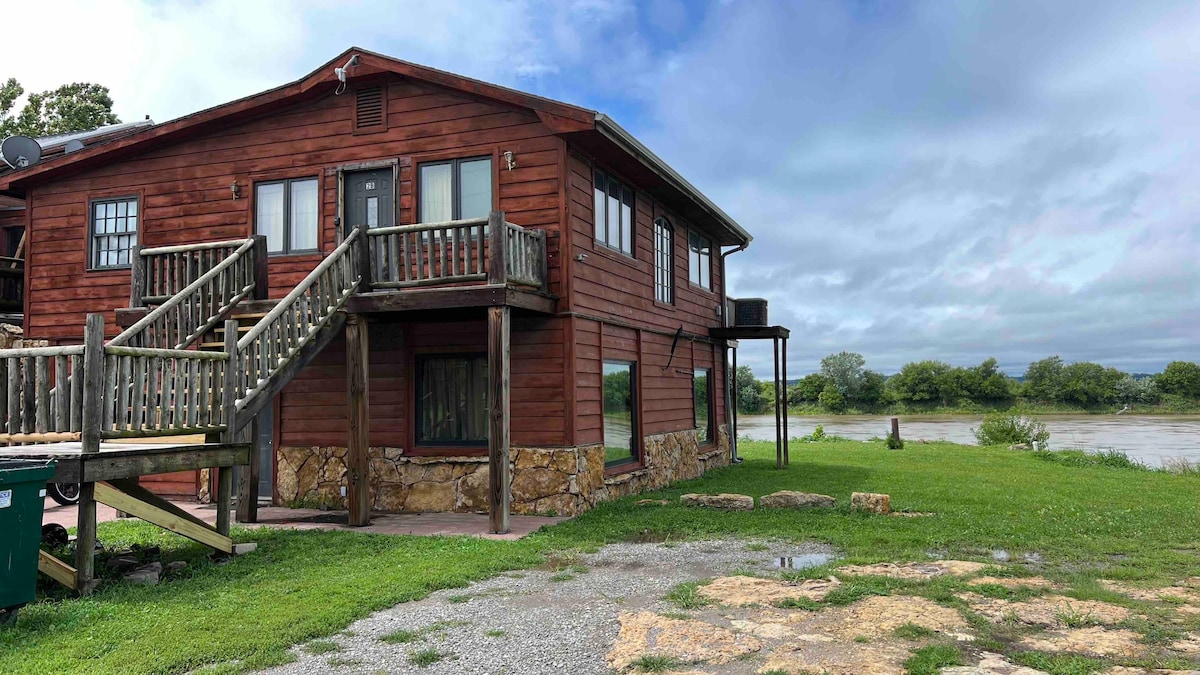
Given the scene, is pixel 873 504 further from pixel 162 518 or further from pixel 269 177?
pixel 269 177

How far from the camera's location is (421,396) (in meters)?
11.9

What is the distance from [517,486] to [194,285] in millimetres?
4782

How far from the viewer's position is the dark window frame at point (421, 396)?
11555mm

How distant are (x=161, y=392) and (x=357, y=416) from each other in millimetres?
2959

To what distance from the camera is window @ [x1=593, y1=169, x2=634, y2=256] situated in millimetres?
12578

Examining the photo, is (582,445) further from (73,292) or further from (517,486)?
(73,292)

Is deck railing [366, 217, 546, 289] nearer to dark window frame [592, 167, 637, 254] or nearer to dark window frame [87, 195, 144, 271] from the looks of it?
dark window frame [592, 167, 637, 254]

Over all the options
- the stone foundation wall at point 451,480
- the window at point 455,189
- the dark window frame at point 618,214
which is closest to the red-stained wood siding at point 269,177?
the window at point 455,189

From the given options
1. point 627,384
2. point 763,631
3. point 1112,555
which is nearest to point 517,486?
point 627,384

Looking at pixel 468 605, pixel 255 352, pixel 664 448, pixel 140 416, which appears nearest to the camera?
pixel 468 605

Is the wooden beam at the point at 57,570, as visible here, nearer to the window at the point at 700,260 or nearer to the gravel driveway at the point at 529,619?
the gravel driveway at the point at 529,619

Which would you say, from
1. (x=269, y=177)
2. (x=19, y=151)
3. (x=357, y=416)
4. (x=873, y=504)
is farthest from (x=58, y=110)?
(x=873, y=504)

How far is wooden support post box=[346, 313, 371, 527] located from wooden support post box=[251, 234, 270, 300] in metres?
1.77

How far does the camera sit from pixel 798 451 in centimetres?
2370
